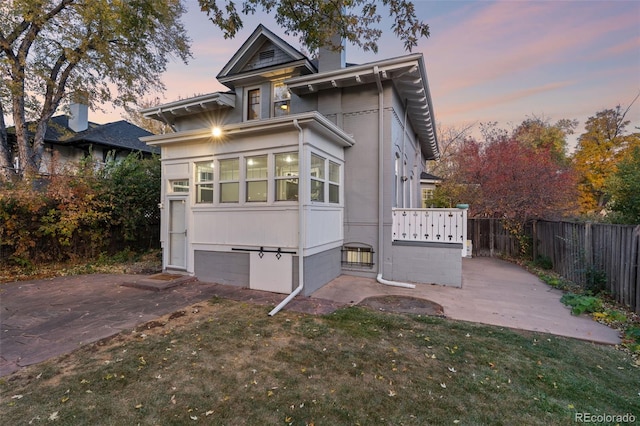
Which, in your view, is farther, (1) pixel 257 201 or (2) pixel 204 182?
(2) pixel 204 182

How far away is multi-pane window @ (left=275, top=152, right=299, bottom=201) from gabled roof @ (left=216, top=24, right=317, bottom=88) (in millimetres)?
3686

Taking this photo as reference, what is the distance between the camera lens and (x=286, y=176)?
612 cm

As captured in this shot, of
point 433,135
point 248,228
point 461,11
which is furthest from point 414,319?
point 433,135

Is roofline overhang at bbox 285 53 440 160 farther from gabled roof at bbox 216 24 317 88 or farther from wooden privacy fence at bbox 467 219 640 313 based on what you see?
wooden privacy fence at bbox 467 219 640 313

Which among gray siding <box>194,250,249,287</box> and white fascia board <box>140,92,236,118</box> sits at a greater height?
white fascia board <box>140,92,236,118</box>

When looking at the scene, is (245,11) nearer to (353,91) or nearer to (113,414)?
(353,91)

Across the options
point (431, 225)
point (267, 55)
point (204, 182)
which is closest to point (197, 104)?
point (267, 55)

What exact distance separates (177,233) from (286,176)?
12.1 ft

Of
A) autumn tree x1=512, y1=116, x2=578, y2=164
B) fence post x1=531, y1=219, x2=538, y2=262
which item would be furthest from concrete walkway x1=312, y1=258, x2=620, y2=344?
autumn tree x1=512, y1=116, x2=578, y2=164

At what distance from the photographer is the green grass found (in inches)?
93.7

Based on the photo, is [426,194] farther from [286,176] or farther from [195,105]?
[195,105]

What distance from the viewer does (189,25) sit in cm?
1423

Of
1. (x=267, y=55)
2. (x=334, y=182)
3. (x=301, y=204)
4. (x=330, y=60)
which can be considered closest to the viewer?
(x=301, y=204)

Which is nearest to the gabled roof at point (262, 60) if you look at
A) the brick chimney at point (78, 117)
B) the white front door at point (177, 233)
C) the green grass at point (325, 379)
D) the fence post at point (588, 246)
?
the white front door at point (177, 233)
